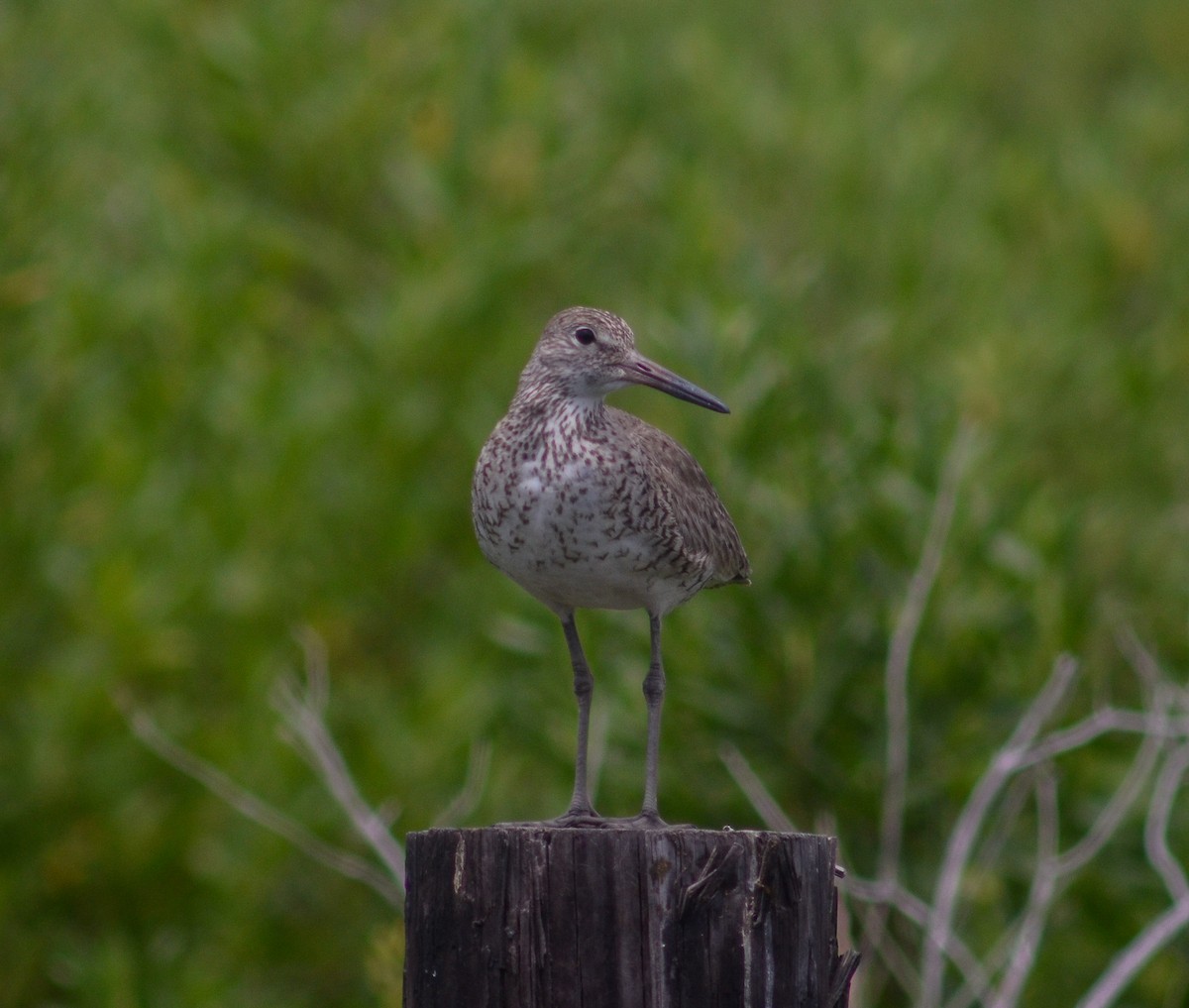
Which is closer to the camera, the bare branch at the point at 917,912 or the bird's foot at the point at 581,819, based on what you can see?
the bird's foot at the point at 581,819

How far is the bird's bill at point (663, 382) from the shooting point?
486 centimetres

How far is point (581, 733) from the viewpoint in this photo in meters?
4.93

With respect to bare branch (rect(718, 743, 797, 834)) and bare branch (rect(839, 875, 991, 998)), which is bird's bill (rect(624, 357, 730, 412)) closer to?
bare branch (rect(718, 743, 797, 834))

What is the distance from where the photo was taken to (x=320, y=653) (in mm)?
8031

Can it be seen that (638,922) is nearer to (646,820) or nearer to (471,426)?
(646,820)

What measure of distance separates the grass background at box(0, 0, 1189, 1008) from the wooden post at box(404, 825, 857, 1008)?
94.5 inches

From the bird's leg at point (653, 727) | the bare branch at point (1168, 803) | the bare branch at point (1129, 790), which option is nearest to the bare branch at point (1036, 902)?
the bare branch at point (1129, 790)

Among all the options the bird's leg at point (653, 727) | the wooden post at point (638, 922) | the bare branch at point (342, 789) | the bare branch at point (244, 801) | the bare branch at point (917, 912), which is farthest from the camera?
the bare branch at point (244, 801)

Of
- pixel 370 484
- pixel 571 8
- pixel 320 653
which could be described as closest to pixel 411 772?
pixel 320 653

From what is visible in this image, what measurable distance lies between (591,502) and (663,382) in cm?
50

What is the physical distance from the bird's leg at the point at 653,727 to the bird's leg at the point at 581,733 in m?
0.14

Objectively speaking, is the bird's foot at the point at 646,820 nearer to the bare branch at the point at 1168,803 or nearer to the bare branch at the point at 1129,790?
the bare branch at the point at 1129,790

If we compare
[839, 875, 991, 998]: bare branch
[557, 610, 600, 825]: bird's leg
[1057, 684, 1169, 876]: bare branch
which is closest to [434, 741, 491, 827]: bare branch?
[557, 610, 600, 825]: bird's leg

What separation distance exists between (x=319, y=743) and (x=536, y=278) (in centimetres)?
531
